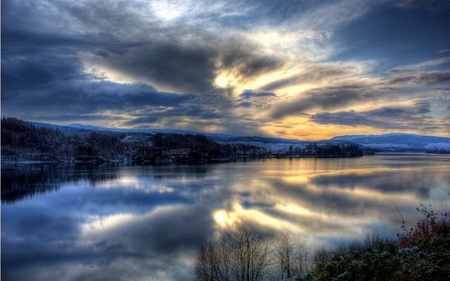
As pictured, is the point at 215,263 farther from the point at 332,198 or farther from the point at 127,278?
the point at 332,198

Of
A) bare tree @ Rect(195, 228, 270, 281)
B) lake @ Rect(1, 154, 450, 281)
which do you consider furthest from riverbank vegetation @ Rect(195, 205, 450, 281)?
lake @ Rect(1, 154, 450, 281)

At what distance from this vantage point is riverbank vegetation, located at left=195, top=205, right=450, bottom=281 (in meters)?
8.92

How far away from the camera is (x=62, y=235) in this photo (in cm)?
3328

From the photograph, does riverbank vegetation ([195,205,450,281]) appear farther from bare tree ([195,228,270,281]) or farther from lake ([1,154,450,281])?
lake ([1,154,450,281])

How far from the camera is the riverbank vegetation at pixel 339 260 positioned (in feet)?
29.3

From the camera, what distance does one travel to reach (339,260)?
35.8ft

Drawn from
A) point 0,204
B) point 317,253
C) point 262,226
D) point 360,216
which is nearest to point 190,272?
point 317,253

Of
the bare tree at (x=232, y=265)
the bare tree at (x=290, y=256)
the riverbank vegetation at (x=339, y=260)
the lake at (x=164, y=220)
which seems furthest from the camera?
the lake at (x=164, y=220)

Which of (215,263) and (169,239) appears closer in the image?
(215,263)

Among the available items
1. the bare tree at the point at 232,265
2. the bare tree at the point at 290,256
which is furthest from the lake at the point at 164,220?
the bare tree at the point at 290,256

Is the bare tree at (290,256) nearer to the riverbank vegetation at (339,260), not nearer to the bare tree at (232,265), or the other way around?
the riverbank vegetation at (339,260)

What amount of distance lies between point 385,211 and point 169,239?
2536 centimetres

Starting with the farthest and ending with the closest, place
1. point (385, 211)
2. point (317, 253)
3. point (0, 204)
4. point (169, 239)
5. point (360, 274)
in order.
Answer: point (0, 204)
point (385, 211)
point (169, 239)
point (317, 253)
point (360, 274)

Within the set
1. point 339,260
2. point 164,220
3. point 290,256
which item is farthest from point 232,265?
point 164,220
